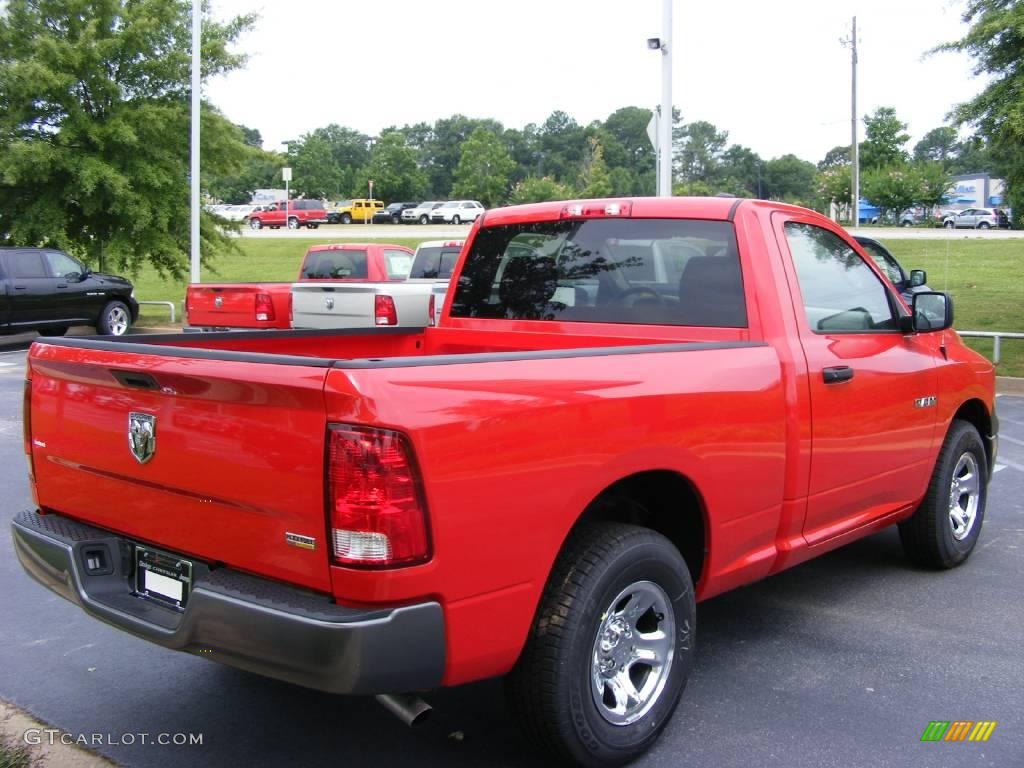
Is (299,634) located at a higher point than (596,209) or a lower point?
lower

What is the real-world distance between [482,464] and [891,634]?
277cm

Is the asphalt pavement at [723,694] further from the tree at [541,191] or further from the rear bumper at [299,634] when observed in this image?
the tree at [541,191]

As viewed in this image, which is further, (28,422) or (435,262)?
(435,262)

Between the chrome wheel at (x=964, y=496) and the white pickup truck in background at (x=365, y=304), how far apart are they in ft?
26.2

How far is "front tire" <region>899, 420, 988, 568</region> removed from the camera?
17.4 feet

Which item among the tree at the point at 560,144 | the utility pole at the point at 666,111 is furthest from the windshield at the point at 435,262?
the tree at the point at 560,144

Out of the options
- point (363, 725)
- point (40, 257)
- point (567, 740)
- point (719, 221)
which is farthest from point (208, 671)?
point (40, 257)

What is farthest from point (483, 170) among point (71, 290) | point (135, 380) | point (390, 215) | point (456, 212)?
point (135, 380)

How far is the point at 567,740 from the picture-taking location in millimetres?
3092

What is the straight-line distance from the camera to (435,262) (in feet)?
51.5

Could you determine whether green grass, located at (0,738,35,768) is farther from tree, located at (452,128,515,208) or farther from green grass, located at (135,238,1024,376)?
tree, located at (452,128,515,208)

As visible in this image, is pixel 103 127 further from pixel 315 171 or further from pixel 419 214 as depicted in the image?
pixel 315 171

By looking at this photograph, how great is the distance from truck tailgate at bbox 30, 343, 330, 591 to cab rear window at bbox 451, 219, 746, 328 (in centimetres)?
204

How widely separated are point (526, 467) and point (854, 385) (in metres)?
2.09
